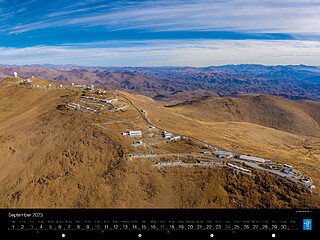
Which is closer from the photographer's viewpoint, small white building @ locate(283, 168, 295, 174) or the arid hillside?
the arid hillside

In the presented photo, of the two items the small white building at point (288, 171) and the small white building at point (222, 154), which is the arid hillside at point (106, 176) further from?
the small white building at point (222, 154)

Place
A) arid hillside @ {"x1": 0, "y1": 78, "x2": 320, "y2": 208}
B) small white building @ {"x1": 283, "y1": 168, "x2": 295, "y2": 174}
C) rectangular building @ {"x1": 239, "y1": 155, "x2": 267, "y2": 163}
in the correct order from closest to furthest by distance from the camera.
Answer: arid hillside @ {"x1": 0, "y1": 78, "x2": 320, "y2": 208} < small white building @ {"x1": 283, "y1": 168, "x2": 295, "y2": 174} < rectangular building @ {"x1": 239, "y1": 155, "x2": 267, "y2": 163}

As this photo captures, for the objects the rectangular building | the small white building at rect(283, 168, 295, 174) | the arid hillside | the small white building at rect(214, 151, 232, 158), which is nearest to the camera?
the arid hillside

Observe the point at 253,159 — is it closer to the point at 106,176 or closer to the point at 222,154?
the point at 222,154

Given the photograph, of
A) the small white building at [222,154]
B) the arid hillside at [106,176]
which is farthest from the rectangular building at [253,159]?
the arid hillside at [106,176]

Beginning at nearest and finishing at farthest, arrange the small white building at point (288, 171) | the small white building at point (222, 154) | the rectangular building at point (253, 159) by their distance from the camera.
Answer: the small white building at point (288, 171) → the rectangular building at point (253, 159) → the small white building at point (222, 154)

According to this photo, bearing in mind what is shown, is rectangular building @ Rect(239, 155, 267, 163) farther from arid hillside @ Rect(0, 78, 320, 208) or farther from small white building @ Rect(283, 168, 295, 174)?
arid hillside @ Rect(0, 78, 320, 208)

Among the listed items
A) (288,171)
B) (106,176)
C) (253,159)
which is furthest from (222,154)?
(106,176)

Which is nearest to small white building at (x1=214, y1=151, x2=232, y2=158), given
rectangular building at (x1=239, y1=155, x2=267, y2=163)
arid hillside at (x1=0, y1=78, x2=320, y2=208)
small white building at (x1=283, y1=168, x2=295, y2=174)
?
rectangular building at (x1=239, y1=155, x2=267, y2=163)
